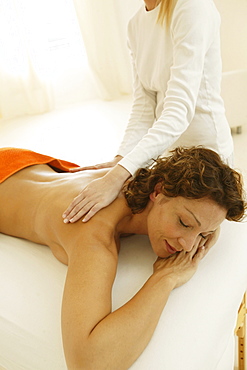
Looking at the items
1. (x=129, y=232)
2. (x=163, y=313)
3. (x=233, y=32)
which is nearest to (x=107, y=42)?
(x=233, y=32)

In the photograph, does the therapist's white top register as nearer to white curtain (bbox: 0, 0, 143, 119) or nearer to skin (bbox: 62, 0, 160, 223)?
skin (bbox: 62, 0, 160, 223)

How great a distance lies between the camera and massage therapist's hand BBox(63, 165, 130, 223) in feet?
4.26

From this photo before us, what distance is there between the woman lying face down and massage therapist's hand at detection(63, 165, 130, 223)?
28 mm

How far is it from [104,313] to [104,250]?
8.3 inches

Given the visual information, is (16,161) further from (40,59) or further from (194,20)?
(40,59)

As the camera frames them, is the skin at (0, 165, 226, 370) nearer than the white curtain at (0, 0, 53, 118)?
Yes

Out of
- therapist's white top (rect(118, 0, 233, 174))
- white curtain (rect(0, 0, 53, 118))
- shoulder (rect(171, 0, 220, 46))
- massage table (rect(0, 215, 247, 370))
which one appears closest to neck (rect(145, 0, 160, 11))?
therapist's white top (rect(118, 0, 233, 174))

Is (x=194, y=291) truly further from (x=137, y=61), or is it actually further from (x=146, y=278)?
(x=137, y=61)

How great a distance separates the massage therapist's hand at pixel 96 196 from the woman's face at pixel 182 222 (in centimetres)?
16

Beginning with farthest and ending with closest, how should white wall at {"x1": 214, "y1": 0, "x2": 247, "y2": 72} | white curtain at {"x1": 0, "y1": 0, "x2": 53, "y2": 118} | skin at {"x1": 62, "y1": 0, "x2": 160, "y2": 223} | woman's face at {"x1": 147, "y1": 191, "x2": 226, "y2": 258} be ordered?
1. white curtain at {"x1": 0, "y1": 0, "x2": 53, "y2": 118}
2. white wall at {"x1": 214, "y1": 0, "x2": 247, "y2": 72}
3. skin at {"x1": 62, "y1": 0, "x2": 160, "y2": 223}
4. woman's face at {"x1": 147, "y1": 191, "x2": 226, "y2": 258}

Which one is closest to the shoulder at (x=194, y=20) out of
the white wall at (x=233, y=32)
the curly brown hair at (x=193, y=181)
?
the curly brown hair at (x=193, y=181)

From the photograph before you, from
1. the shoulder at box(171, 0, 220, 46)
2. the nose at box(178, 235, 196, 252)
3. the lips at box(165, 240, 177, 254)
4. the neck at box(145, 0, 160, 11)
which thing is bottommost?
the lips at box(165, 240, 177, 254)

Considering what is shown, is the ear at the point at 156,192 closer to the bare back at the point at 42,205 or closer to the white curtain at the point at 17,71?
the bare back at the point at 42,205

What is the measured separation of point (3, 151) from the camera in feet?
5.87
